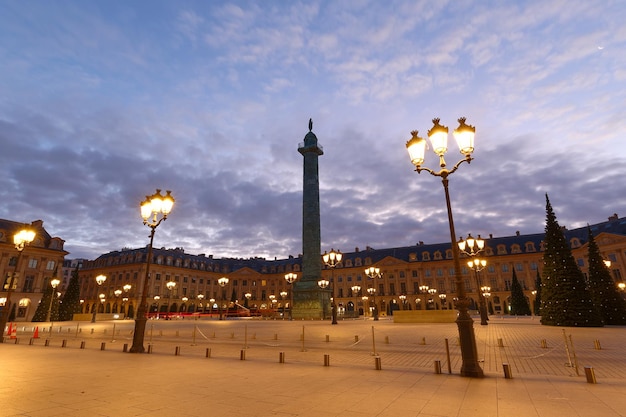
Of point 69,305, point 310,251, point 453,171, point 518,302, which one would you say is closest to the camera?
point 453,171

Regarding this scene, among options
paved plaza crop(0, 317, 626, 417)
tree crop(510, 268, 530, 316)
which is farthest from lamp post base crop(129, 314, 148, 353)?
tree crop(510, 268, 530, 316)

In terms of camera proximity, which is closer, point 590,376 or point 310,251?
point 590,376

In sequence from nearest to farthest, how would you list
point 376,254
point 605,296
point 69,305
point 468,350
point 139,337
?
point 468,350
point 139,337
point 605,296
point 69,305
point 376,254

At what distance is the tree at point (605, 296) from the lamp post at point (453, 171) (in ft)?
91.7

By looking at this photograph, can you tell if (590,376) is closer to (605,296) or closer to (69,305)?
(605,296)

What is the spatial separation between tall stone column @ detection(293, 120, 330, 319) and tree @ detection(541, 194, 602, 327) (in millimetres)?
26968

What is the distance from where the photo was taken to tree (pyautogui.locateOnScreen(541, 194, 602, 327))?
2617 centimetres

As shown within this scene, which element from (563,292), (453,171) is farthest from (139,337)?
(563,292)

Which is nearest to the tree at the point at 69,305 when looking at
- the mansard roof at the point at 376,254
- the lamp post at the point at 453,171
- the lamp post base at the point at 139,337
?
the mansard roof at the point at 376,254

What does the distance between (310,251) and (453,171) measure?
40801 millimetres

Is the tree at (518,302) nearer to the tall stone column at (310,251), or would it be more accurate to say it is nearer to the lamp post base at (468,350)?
the tall stone column at (310,251)

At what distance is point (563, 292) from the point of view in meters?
27.0

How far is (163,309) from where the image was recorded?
83.1 meters

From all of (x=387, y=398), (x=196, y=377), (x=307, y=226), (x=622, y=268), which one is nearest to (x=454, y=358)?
(x=387, y=398)
